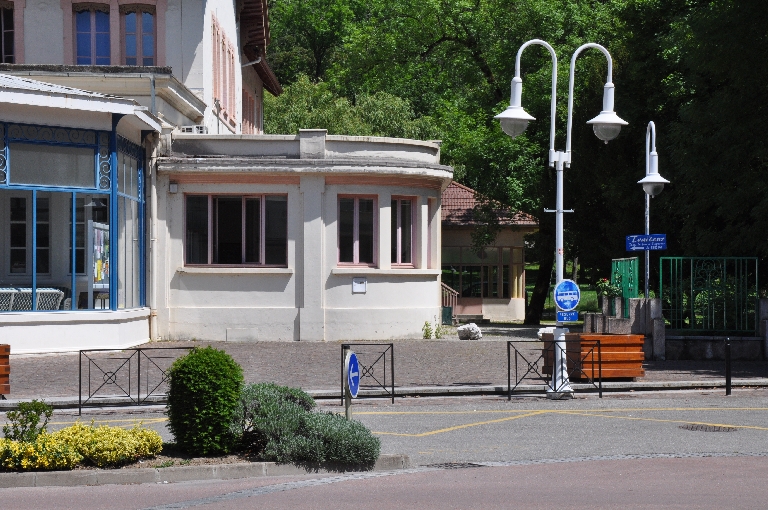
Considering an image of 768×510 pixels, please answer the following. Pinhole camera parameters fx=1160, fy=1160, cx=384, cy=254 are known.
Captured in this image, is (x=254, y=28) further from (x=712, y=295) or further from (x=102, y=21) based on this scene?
(x=712, y=295)

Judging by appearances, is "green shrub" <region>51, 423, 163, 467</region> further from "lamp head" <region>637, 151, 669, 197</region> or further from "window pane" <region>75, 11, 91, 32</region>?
"window pane" <region>75, 11, 91, 32</region>

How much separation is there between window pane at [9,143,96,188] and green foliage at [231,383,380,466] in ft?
43.4

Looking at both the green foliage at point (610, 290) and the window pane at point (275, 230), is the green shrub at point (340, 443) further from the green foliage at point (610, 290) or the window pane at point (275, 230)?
the window pane at point (275, 230)

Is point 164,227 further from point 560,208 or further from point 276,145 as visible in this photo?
point 560,208

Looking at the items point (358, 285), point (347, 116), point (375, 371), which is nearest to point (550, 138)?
point (375, 371)

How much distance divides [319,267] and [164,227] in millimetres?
3709

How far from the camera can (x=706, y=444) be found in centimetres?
1313

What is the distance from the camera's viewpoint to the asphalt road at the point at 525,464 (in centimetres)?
952

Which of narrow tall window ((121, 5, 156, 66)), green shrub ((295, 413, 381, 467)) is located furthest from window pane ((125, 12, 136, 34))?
green shrub ((295, 413, 381, 467))

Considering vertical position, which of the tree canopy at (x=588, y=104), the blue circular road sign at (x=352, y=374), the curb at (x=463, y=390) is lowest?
the curb at (x=463, y=390)

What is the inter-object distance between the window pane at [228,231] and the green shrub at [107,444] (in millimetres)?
16144

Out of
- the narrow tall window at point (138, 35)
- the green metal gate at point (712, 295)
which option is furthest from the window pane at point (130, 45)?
the green metal gate at point (712, 295)

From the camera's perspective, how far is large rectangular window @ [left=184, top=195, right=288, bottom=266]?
1068 inches

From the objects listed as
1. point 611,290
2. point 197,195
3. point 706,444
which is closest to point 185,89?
point 197,195
